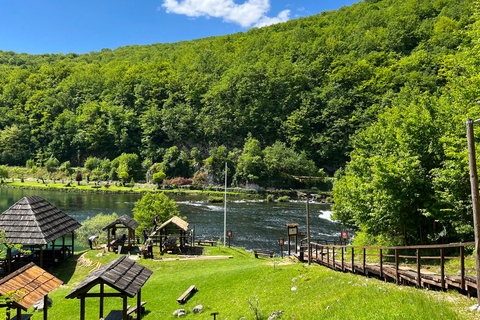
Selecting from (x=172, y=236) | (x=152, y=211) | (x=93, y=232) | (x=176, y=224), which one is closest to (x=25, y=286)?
(x=176, y=224)

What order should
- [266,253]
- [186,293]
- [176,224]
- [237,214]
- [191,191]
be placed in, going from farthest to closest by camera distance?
[191,191]
[237,214]
[266,253]
[176,224]
[186,293]

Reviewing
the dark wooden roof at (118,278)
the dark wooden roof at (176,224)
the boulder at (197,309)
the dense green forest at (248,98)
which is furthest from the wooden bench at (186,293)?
the dense green forest at (248,98)

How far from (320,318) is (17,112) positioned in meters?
164

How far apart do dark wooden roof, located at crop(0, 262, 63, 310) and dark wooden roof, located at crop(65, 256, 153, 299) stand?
52.0 inches

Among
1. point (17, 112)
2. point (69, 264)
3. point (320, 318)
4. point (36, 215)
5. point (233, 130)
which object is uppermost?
point (17, 112)

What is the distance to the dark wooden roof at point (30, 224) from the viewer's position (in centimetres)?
1859

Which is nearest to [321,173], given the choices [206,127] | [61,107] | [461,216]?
[206,127]

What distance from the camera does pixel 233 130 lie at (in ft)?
344

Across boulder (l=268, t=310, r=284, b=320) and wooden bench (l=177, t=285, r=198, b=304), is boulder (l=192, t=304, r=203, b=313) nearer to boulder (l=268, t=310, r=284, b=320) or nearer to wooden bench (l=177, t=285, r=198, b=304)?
wooden bench (l=177, t=285, r=198, b=304)

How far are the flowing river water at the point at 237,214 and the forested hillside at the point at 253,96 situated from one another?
4162 cm

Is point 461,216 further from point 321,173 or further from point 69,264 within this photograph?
point 321,173

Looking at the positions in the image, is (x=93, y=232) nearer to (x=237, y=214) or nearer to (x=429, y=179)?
(x=237, y=214)

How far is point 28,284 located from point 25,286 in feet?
0.67

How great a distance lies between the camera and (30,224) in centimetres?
1919
